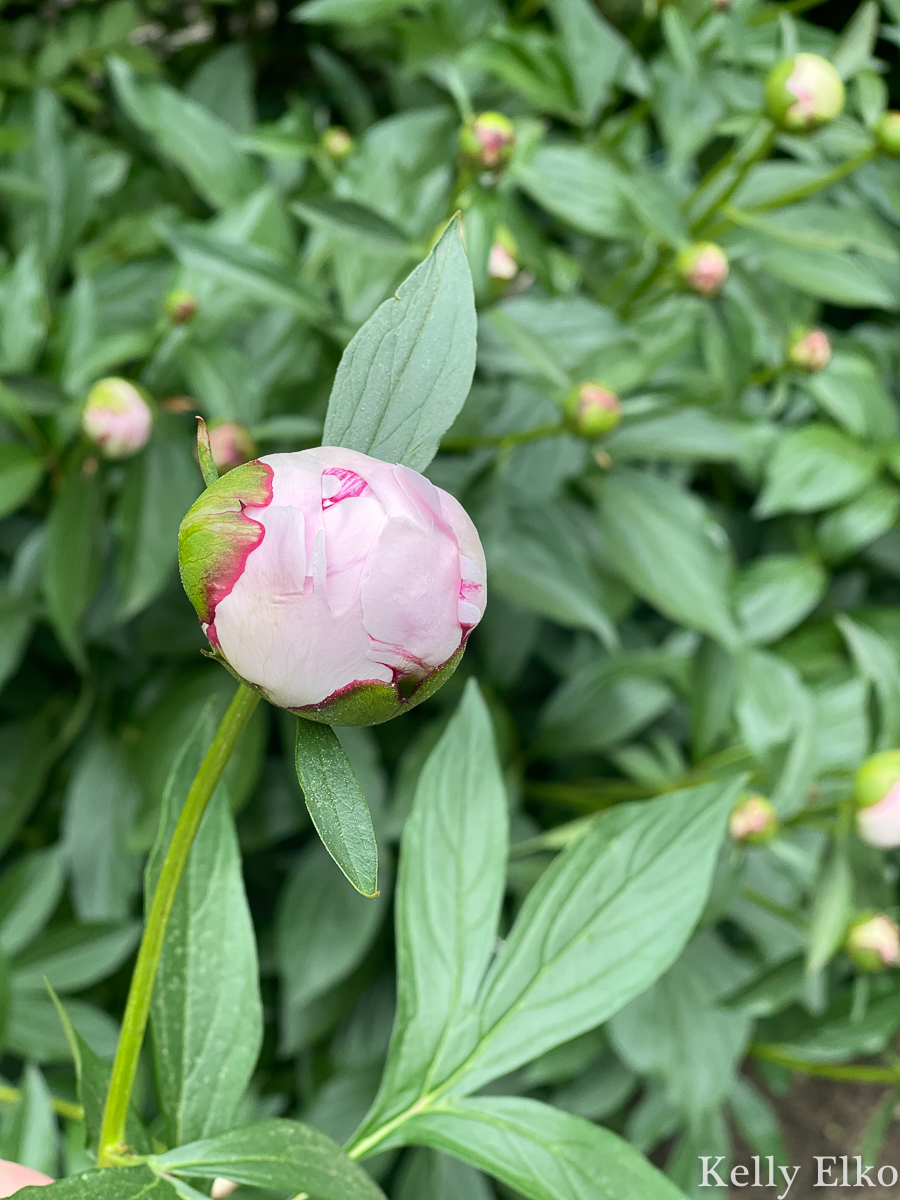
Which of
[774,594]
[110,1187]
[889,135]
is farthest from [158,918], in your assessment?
[774,594]

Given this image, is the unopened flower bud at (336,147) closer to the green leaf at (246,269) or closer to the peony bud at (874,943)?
the green leaf at (246,269)

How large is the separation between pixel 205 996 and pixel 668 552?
488mm

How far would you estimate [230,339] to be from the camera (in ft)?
2.58

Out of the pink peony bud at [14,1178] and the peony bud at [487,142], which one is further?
the peony bud at [487,142]

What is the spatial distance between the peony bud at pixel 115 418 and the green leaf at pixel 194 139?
0.29 meters

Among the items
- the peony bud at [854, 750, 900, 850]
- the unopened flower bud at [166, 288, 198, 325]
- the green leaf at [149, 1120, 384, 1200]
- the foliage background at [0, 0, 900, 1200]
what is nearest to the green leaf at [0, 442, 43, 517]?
the foliage background at [0, 0, 900, 1200]

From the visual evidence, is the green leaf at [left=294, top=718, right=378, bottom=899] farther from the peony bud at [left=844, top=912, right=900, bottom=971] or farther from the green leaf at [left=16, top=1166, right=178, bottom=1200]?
the peony bud at [left=844, top=912, right=900, bottom=971]

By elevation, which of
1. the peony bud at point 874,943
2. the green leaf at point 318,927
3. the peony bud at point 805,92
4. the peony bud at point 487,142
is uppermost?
the peony bud at point 805,92

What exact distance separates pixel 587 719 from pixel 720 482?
0.38m

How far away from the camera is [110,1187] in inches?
10.0

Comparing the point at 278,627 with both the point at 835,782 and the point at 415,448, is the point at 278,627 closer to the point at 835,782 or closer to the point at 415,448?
the point at 415,448

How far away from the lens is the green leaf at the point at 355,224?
1.88ft

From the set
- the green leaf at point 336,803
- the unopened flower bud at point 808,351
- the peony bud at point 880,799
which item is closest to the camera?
the green leaf at point 336,803

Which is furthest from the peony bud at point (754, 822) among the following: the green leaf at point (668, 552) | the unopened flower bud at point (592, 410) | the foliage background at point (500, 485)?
the unopened flower bud at point (592, 410)
